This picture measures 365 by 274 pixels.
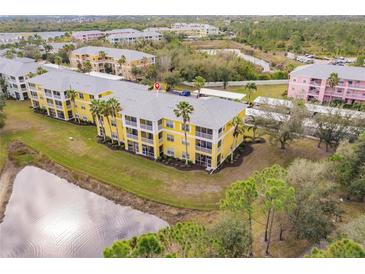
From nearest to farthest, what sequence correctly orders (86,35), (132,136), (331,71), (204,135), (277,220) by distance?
(277,220) < (204,135) < (132,136) < (331,71) < (86,35)

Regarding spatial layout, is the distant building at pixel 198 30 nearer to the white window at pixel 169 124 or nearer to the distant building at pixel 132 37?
the distant building at pixel 132 37

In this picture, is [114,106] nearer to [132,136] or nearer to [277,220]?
[132,136]

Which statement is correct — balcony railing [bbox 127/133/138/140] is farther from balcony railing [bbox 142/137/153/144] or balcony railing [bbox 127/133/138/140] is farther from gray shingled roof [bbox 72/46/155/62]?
gray shingled roof [bbox 72/46/155/62]

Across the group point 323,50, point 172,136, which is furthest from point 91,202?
point 323,50

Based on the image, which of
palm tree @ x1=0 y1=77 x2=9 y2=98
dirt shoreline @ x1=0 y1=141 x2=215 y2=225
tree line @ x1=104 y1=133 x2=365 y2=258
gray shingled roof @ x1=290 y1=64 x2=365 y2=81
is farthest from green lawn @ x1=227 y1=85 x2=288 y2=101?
palm tree @ x1=0 y1=77 x2=9 y2=98

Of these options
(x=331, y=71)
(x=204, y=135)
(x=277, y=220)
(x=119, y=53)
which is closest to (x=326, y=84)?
(x=331, y=71)

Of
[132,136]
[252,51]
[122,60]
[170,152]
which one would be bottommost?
[170,152]

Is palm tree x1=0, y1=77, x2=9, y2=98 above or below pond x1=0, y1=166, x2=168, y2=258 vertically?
above
